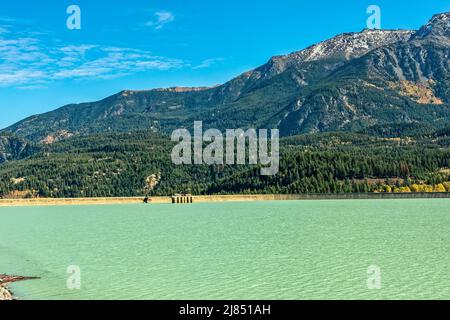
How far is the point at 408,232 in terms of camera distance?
308 ft

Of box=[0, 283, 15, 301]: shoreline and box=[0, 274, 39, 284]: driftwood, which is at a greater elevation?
box=[0, 283, 15, 301]: shoreline

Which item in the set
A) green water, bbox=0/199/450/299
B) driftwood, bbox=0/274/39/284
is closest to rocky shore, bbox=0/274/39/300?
driftwood, bbox=0/274/39/284

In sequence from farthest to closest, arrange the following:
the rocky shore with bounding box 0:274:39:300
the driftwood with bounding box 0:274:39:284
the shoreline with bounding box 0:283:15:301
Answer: the driftwood with bounding box 0:274:39:284 < the rocky shore with bounding box 0:274:39:300 < the shoreline with bounding box 0:283:15:301

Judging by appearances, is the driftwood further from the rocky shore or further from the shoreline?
the shoreline

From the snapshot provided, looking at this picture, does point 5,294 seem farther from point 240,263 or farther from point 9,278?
point 240,263

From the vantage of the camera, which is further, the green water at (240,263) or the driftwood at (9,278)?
the driftwood at (9,278)

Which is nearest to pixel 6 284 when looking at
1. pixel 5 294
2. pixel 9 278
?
pixel 9 278

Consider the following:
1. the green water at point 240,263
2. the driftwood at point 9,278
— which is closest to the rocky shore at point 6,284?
the driftwood at point 9,278

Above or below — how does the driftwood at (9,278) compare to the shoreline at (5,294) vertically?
below

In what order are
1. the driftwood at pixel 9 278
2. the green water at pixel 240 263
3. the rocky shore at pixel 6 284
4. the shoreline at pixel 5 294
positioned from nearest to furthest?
the shoreline at pixel 5 294 < the rocky shore at pixel 6 284 < the green water at pixel 240 263 < the driftwood at pixel 9 278

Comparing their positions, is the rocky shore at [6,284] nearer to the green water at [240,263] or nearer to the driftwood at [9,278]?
the driftwood at [9,278]
